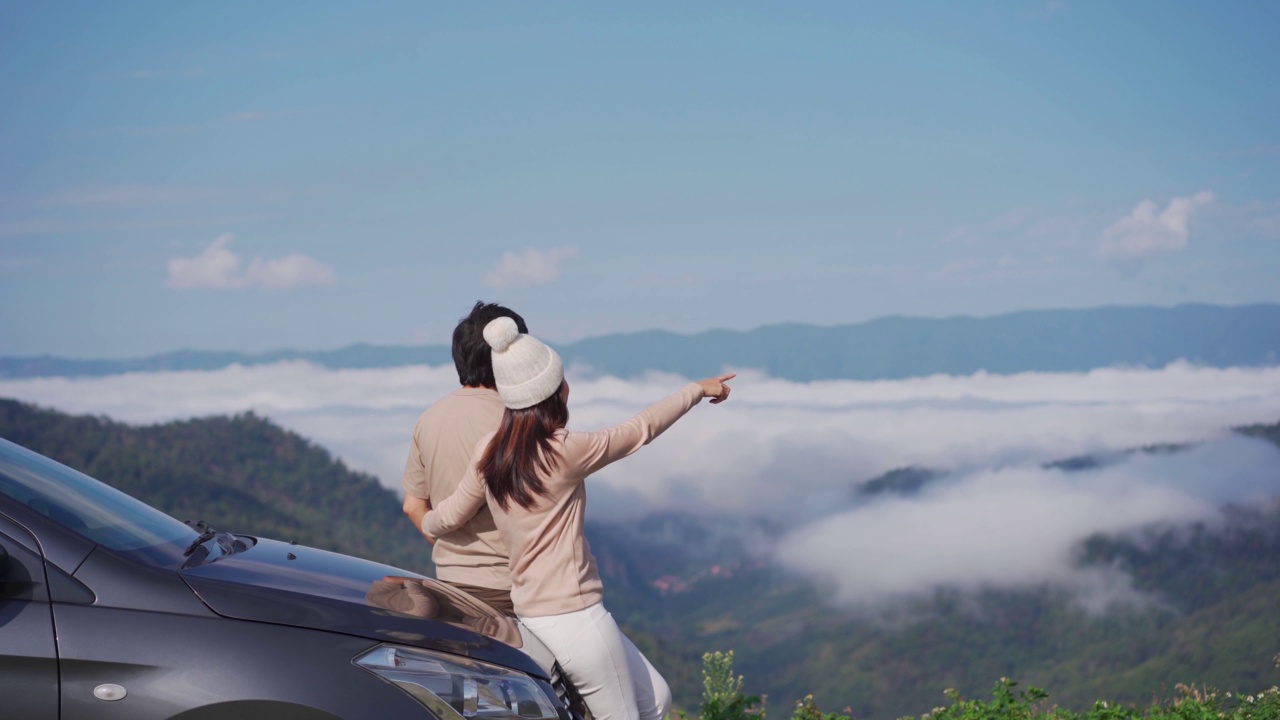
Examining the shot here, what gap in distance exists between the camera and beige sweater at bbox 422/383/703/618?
3.26 m

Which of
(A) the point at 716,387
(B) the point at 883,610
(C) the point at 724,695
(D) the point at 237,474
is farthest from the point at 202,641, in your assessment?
(B) the point at 883,610

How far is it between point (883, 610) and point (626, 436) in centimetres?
9856

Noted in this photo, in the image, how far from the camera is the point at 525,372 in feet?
10.7

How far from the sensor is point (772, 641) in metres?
97.8

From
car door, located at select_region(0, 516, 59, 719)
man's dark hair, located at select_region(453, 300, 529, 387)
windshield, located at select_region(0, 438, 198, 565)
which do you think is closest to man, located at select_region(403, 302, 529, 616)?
man's dark hair, located at select_region(453, 300, 529, 387)

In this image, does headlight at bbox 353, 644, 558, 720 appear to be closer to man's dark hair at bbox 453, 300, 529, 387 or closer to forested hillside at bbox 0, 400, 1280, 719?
man's dark hair at bbox 453, 300, 529, 387

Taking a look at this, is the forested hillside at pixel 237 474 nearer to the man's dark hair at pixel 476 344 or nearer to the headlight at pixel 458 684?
the man's dark hair at pixel 476 344

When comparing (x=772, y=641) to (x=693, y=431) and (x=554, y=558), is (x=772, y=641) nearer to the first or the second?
(x=693, y=431)

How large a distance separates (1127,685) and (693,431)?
118407 mm

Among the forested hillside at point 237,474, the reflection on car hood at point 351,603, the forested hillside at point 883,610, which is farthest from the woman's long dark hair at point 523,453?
the forested hillside at point 237,474

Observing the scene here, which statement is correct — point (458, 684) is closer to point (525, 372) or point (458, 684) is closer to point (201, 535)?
point (525, 372)

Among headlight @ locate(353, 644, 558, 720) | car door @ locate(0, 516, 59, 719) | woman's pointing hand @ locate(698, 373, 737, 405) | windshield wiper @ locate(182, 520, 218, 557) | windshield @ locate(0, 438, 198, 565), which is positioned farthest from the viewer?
woman's pointing hand @ locate(698, 373, 737, 405)

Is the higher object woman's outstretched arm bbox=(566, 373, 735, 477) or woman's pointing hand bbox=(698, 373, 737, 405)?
woman's pointing hand bbox=(698, 373, 737, 405)

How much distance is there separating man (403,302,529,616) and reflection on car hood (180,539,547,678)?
20 centimetres
